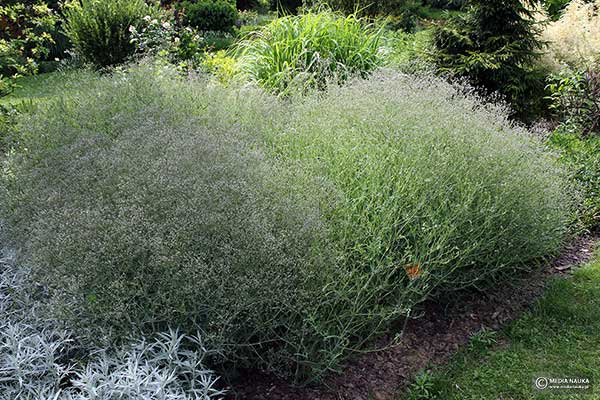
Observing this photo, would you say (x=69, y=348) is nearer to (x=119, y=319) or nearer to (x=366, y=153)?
(x=119, y=319)

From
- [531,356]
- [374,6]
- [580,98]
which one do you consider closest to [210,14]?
[374,6]

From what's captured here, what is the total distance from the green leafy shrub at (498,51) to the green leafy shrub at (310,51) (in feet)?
3.00

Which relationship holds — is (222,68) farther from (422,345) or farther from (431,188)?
(422,345)

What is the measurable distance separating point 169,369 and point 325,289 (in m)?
0.73

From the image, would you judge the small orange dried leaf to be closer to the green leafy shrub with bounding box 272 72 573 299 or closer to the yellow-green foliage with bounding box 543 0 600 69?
the green leafy shrub with bounding box 272 72 573 299

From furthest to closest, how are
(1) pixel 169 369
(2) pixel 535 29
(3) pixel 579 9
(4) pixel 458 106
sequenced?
1. (3) pixel 579 9
2. (2) pixel 535 29
3. (4) pixel 458 106
4. (1) pixel 169 369

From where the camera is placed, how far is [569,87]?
555 centimetres

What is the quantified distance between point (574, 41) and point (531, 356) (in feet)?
16.8

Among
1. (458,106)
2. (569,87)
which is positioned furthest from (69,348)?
(569,87)

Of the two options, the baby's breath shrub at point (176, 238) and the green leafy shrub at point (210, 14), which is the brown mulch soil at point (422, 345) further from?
the green leafy shrub at point (210, 14)

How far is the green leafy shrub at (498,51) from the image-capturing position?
242 inches

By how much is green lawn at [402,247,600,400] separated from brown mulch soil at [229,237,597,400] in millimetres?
83

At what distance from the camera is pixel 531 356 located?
9.83ft

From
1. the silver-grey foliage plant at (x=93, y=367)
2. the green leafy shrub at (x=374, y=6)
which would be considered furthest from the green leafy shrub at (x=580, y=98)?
the green leafy shrub at (x=374, y=6)
